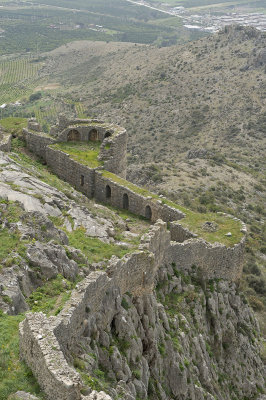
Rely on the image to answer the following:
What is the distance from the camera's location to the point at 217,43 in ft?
332

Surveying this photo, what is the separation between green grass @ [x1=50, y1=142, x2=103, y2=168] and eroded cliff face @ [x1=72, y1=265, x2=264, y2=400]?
36.1 feet

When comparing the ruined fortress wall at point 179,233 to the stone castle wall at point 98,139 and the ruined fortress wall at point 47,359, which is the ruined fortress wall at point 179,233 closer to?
the stone castle wall at point 98,139

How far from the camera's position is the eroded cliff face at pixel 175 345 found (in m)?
14.9

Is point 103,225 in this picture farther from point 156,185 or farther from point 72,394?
point 156,185

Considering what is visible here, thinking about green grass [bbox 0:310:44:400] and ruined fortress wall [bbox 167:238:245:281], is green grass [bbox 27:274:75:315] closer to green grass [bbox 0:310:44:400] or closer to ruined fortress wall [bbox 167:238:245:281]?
green grass [bbox 0:310:44:400]

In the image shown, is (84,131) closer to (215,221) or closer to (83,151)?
(83,151)

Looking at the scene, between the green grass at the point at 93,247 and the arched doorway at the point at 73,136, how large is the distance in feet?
49.5

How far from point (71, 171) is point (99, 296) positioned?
1696 cm

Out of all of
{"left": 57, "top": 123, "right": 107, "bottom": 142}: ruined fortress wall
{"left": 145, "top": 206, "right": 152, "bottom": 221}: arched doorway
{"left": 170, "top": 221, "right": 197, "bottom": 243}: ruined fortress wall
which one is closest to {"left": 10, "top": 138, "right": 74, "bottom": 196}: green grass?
{"left": 57, "top": 123, "right": 107, "bottom": 142}: ruined fortress wall

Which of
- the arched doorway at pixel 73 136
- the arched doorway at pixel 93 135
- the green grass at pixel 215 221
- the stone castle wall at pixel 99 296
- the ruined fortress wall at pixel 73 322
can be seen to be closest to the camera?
the ruined fortress wall at pixel 73 322

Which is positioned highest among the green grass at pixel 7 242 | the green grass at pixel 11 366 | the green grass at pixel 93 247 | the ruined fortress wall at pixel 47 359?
the ruined fortress wall at pixel 47 359

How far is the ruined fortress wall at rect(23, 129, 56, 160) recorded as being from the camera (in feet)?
111

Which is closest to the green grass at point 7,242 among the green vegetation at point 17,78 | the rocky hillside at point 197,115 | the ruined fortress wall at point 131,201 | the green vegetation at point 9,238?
the green vegetation at point 9,238

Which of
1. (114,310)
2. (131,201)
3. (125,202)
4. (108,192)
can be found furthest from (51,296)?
(108,192)
